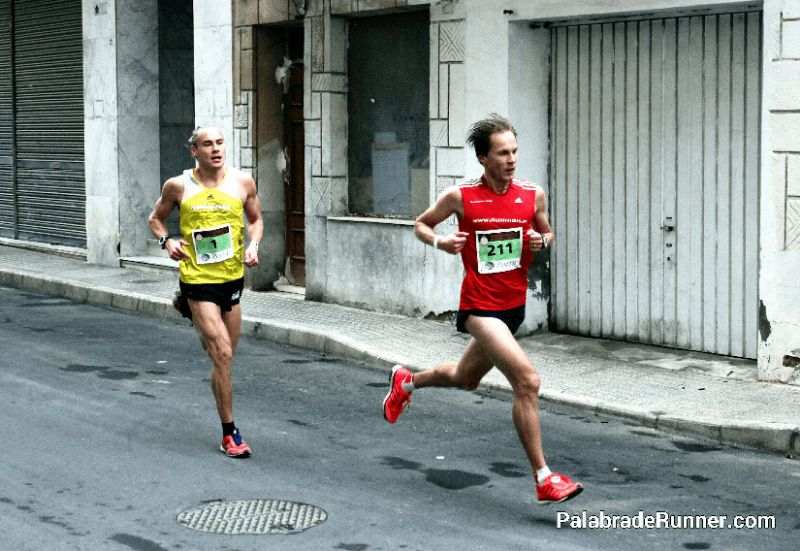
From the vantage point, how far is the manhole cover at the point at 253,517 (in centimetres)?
605

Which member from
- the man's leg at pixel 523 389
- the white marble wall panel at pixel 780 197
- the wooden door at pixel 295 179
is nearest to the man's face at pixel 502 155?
the man's leg at pixel 523 389

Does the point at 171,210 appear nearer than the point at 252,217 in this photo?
Yes

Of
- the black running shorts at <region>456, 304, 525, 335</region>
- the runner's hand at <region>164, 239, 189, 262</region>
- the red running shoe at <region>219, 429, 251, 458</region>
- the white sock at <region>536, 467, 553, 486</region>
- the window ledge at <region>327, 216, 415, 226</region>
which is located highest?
the runner's hand at <region>164, 239, 189, 262</region>

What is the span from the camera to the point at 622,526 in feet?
20.2

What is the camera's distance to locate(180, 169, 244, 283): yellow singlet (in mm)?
7754

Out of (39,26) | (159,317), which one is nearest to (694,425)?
(159,317)

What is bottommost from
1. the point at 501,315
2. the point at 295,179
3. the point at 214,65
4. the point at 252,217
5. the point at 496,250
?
the point at 501,315

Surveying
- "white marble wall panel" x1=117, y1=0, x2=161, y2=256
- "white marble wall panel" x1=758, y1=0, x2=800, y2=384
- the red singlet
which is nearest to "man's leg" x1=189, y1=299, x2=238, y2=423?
the red singlet

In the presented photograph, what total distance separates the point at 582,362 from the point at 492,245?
3.95 meters

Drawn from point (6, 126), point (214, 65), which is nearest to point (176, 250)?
point (214, 65)

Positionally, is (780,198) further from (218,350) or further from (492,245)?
(218,350)

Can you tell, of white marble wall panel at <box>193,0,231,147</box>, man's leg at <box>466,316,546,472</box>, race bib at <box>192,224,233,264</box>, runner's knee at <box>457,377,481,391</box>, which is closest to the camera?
man's leg at <box>466,316,546,472</box>

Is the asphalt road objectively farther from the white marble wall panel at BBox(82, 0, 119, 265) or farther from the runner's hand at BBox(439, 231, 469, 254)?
the white marble wall panel at BBox(82, 0, 119, 265)

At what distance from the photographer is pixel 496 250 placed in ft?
22.3
